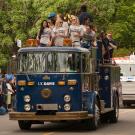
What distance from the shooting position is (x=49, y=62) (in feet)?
61.1

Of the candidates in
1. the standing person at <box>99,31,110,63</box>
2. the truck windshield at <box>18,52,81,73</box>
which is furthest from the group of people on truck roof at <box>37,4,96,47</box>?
the standing person at <box>99,31,110,63</box>

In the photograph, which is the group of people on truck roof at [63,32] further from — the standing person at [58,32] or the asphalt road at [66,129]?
the asphalt road at [66,129]

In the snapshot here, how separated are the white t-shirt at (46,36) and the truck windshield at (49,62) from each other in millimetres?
787

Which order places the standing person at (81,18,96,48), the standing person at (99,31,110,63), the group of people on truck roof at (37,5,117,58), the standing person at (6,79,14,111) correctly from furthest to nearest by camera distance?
1. the standing person at (6,79,14,111)
2. the standing person at (99,31,110,63)
3. the standing person at (81,18,96,48)
4. the group of people on truck roof at (37,5,117,58)

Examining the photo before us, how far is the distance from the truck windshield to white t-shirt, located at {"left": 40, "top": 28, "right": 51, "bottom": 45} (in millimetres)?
787

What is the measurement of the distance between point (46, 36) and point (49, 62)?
122 cm

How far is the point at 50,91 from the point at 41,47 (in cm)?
134

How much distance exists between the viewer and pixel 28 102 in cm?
1855

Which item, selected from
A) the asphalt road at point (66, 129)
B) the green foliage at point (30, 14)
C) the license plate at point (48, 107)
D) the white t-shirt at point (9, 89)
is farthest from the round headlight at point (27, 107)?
the green foliage at point (30, 14)

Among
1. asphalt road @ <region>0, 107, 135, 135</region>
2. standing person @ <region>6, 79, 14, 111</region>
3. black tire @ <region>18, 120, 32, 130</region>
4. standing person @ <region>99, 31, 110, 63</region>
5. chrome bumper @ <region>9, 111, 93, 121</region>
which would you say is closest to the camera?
chrome bumper @ <region>9, 111, 93, 121</region>

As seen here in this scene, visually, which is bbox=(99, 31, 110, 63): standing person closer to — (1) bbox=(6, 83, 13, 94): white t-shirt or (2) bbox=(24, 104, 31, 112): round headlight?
(2) bbox=(24, 104, 31, 112): round headlight

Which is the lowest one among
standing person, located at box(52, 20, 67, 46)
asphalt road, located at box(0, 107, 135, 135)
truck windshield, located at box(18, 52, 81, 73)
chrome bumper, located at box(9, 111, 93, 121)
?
asphalt road, located at box(0, 107, 135, 135)

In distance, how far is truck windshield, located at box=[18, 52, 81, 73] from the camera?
18562 mm

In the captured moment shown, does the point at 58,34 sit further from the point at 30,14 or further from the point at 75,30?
the point at 30,14
